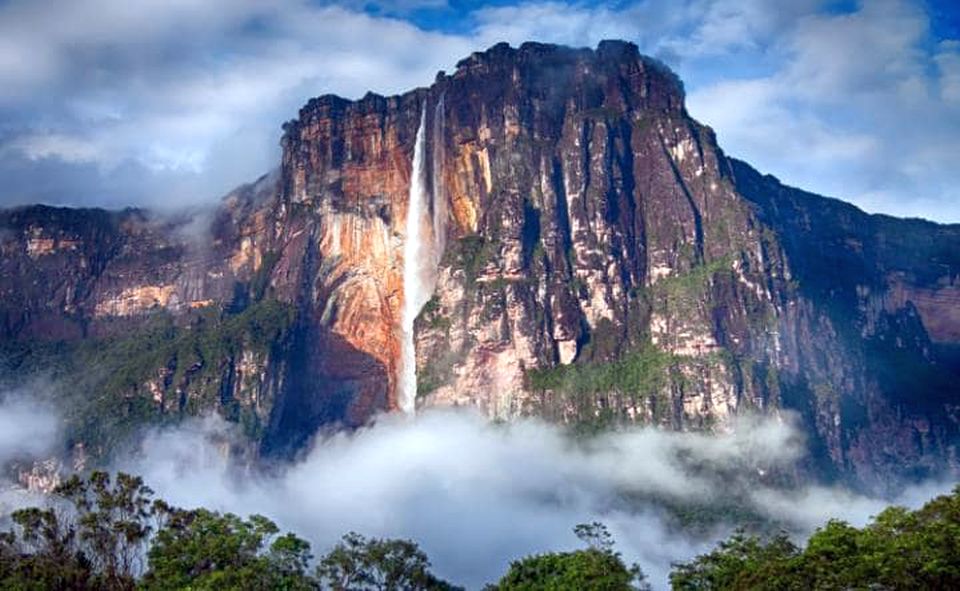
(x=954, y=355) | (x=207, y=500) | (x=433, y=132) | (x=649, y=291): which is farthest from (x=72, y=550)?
(x=954, y=355)

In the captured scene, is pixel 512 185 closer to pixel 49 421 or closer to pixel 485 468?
pixel 485 468

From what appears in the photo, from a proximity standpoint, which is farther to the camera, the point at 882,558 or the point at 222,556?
the point at 222,556

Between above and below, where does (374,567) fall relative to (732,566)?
above

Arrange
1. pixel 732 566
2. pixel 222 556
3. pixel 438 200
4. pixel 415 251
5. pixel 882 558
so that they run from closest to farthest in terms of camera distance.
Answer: pixel 882 558 < pixel 222 556 < pixel 732 566 < pixel 438 200 < pixel 415 251

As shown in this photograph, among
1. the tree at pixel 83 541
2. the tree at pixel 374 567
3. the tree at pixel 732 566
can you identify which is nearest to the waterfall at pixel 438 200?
the tree at pixel 374 567

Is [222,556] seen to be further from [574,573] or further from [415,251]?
[415,251]

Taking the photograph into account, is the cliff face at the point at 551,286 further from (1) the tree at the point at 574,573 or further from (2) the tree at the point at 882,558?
(2) the tree at the point at 882,558

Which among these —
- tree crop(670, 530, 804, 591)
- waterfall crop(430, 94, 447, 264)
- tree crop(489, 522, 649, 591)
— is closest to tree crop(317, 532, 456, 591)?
tree crop(489, 522, 649, 591)

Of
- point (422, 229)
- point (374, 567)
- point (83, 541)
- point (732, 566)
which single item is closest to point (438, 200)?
point (422, 229)
